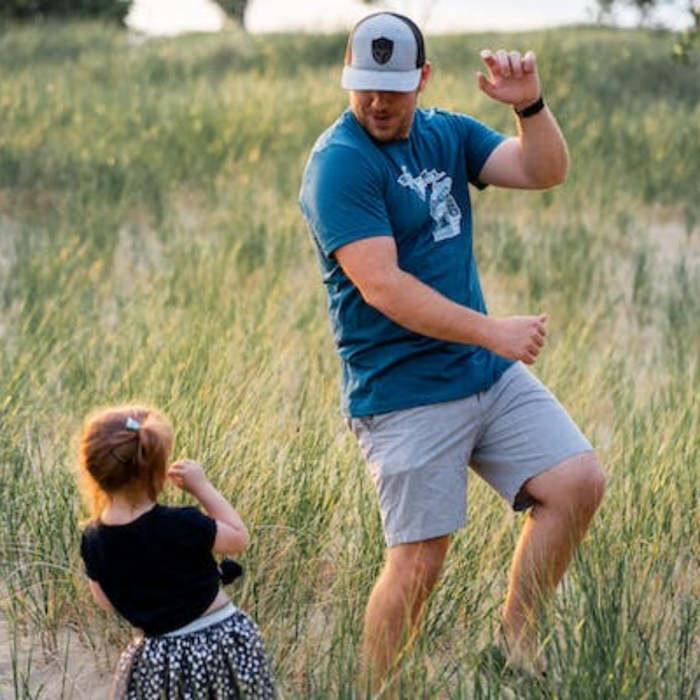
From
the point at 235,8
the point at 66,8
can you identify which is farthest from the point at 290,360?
the point at 235,8

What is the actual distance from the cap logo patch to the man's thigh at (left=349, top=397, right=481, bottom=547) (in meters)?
0.75

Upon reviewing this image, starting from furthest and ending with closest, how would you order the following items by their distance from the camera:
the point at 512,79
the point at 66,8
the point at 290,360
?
the point at 66,8, the point at 290,360, the point at 512,79

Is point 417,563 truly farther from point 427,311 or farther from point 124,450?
point 124,450

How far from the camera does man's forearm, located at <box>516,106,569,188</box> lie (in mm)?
3822

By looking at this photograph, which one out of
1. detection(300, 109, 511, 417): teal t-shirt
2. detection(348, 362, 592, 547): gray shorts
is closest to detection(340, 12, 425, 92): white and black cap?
detection(300, 109, 511, 417): teal t-shirt

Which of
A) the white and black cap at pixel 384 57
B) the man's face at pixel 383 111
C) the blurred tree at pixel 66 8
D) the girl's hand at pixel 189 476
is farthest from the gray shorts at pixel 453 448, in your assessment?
the blurred tree at pixel 66 8

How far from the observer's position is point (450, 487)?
12.0 ft

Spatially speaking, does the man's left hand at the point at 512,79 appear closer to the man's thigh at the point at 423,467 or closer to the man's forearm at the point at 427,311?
the man's forearm at the point at 427,311

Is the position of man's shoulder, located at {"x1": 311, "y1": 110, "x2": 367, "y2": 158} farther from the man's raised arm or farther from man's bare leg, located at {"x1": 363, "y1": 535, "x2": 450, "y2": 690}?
man's bare leg, located at {"x1": 363, "y1": 535, "x2": 450, "y2": 690}

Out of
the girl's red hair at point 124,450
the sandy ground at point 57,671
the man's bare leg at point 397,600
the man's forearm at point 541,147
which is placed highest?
the man's forearm at point 541,147

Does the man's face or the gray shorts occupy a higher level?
the man's face

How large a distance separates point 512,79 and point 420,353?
67 centimetres

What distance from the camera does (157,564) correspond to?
316 cm

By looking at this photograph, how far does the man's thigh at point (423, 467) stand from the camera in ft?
11.9
